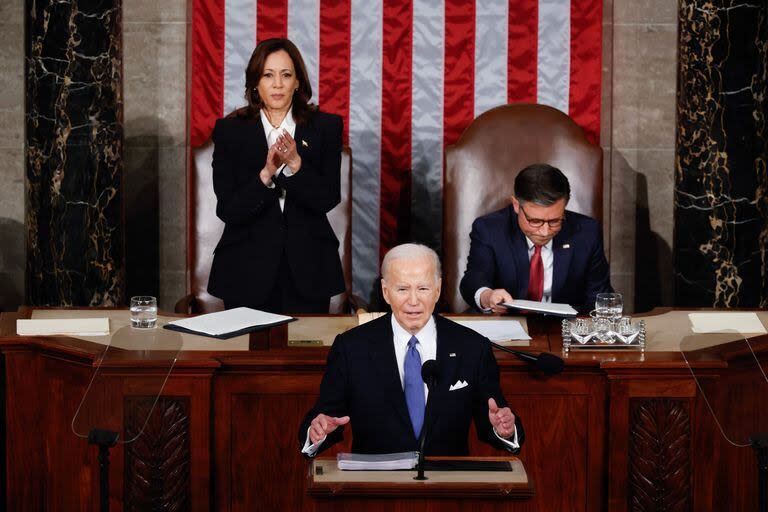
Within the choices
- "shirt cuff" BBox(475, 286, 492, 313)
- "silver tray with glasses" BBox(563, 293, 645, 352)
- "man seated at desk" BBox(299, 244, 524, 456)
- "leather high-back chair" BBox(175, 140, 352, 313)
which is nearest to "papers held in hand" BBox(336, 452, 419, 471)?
"man seated at desk" BBox(299, 244, 524, 456)

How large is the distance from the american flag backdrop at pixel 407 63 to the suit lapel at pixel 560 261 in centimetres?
128

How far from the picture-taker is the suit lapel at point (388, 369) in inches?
112

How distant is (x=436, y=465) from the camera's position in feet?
7.91

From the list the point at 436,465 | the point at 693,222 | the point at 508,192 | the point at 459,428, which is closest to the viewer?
the point at 436,465

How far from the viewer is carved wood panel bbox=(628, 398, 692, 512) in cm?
324

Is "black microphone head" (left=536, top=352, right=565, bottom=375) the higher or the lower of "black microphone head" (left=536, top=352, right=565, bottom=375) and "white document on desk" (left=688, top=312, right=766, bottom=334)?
the lower

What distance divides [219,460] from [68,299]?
2.09 metres

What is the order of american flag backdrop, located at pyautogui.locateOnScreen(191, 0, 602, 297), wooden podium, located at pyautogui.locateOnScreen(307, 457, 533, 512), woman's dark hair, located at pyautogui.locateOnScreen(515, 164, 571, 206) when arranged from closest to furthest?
wooden podium, located at pyautogui.locateOnScreen(307, 457, 533, 512) < woman's dark hair, located at pyautogui.locateOnScreen(515, 164, 571, 206) < american flag backdrop, located at pyautogui.locateOnScreen(191, 0, 602, 297)

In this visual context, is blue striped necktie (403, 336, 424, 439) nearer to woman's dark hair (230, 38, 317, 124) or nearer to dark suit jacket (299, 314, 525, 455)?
dark suit jacket (299, 314, 525, 455)

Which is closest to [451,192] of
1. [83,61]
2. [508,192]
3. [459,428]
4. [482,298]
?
[508,192]

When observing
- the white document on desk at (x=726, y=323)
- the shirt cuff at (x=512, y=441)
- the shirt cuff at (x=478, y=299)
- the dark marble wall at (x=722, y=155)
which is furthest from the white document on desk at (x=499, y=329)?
the dark marble wall at (x=722, y=155)

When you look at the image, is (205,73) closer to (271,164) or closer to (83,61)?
(83,61)

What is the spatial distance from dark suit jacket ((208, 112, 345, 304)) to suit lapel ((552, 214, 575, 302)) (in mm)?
817

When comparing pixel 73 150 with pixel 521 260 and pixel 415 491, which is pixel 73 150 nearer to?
pixel 521 260
